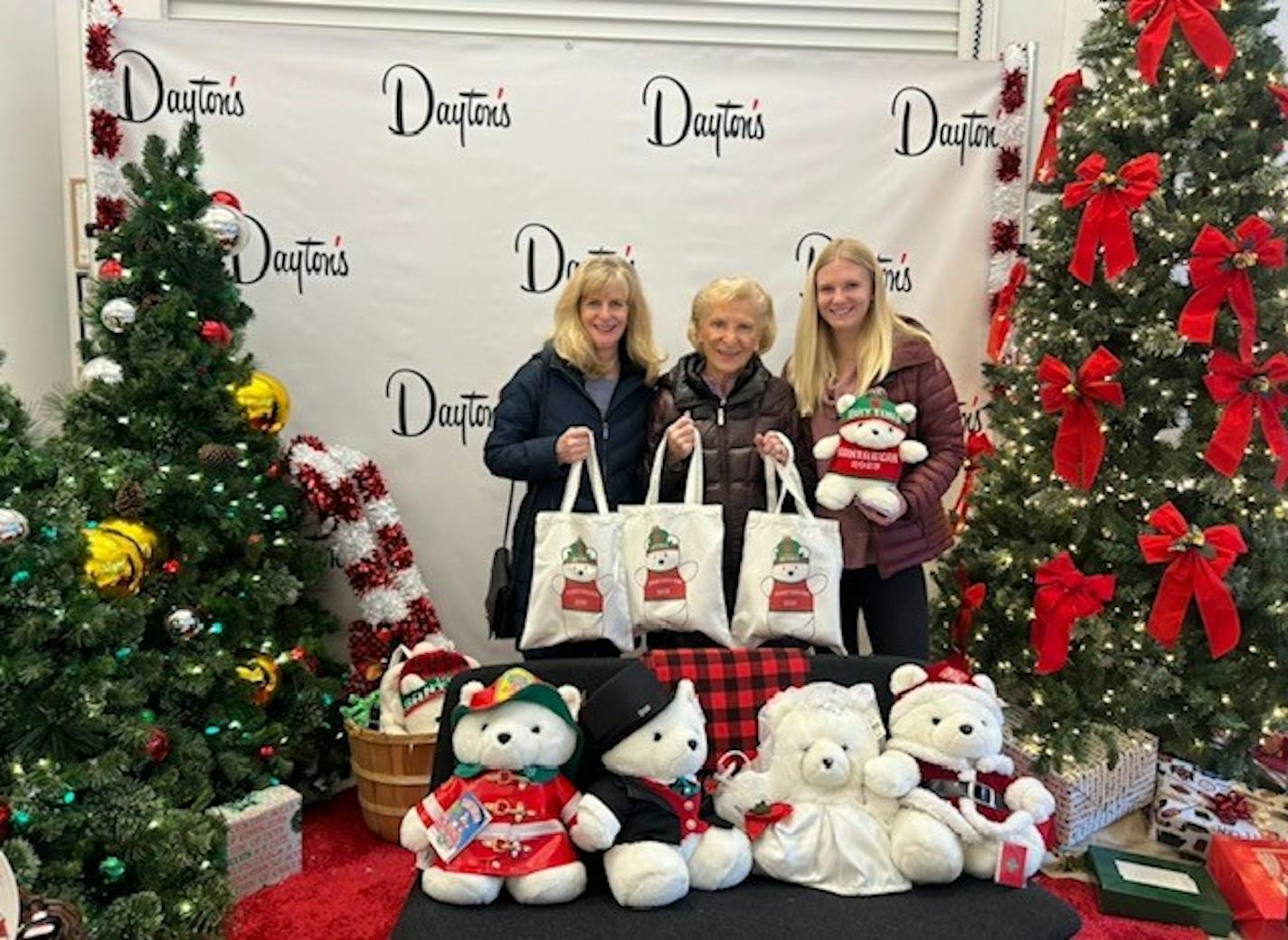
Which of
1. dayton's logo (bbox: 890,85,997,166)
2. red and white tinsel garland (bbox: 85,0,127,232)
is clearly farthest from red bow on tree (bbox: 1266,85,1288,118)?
red and white tinsel garland (bbox: 85,0,127,232)

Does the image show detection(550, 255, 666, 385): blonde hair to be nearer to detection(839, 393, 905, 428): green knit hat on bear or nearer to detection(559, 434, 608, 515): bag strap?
detection(559, 434, 608, 515): bag strap

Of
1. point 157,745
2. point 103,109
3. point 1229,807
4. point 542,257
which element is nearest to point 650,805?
point 157,745

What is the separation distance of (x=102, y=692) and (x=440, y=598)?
4.69ft

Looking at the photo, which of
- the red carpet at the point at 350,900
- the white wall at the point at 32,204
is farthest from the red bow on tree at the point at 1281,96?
the white wall at the point at 32,204

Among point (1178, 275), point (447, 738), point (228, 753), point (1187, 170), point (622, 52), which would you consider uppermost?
point (622, 52)

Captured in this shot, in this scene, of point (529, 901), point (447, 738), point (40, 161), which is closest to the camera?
point (529, 901)

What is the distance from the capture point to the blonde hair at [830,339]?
2.52 meters

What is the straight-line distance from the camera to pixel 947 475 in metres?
2.53

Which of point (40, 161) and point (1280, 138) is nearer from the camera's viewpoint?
point (1280, 138)

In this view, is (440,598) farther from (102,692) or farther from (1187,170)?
(1187,170)

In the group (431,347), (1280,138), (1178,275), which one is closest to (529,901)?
(431,347)

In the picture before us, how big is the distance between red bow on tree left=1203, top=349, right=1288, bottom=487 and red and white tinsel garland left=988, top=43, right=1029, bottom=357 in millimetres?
856

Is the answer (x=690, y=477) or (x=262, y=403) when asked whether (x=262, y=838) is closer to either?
(x=262, y=403)

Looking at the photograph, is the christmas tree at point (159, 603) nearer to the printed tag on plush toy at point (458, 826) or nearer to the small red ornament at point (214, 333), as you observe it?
the small red ornament at point (214, 333)
